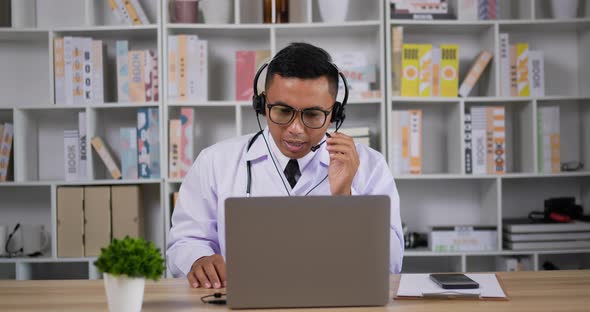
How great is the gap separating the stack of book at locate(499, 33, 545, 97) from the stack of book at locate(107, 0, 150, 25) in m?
1.78

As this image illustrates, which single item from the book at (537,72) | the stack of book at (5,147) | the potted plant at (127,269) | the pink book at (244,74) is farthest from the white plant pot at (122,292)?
the book at (537,72)

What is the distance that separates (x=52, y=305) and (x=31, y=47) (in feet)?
8.00

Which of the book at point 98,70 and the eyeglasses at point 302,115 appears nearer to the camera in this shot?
the eyeglasses at point 302,115

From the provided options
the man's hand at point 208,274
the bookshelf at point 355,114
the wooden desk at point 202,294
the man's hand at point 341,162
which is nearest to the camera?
the wooden desk at point 202,294

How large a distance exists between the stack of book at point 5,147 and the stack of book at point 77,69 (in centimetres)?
31

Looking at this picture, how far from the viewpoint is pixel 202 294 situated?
4.86 feet

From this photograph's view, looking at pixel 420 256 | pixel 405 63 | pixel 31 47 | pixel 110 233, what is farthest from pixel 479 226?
pixel 31 47

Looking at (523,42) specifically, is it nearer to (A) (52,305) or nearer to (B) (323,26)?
(B) (323,26)

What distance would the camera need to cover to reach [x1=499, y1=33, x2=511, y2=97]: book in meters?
3.22

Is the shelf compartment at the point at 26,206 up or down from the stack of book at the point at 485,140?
down

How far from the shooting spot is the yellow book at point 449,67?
10.5 ft

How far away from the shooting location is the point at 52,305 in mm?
1391

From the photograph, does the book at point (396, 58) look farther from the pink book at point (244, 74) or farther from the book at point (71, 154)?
the book at point (71, 154)

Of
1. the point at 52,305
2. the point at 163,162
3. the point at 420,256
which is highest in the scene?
the point at 163,162
